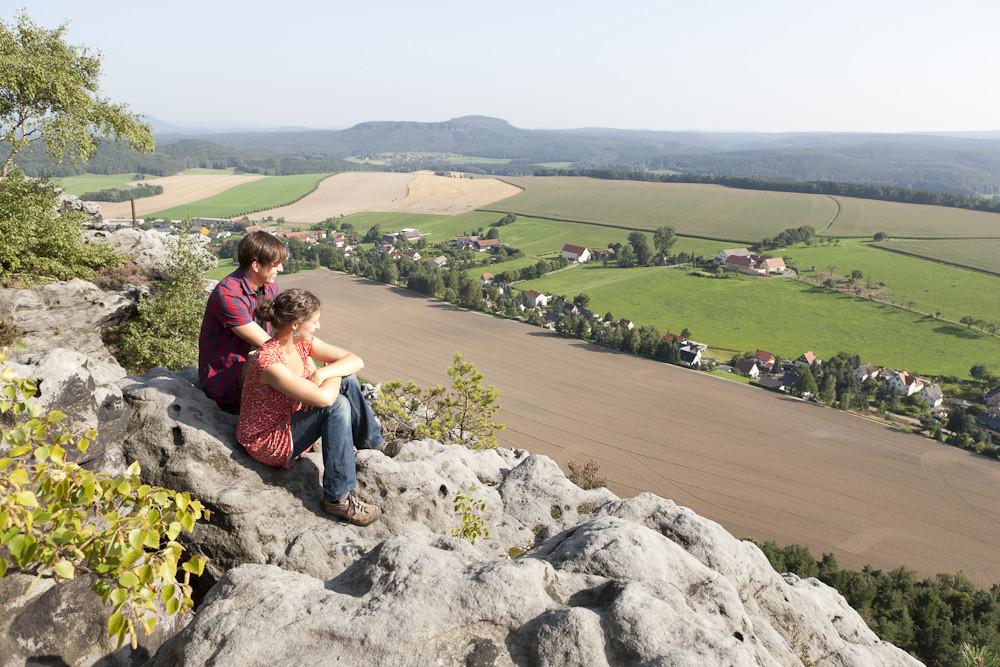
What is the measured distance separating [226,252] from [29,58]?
108 metres

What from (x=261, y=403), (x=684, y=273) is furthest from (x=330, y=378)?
(x=684, y=273)

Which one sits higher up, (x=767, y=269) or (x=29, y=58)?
(x=29, y=58)

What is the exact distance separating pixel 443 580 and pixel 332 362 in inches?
128

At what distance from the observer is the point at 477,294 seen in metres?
96.4

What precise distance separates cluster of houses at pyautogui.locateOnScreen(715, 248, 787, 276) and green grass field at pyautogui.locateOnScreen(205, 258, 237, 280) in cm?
9655

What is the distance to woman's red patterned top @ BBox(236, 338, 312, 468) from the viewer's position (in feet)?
21.0

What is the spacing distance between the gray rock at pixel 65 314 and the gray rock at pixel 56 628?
9360 mm

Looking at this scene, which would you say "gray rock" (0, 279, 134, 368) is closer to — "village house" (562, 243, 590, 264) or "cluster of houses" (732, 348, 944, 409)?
"cluster of houses" (732, 348, 944, 409)

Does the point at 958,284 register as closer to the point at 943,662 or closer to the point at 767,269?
the point at 767,269

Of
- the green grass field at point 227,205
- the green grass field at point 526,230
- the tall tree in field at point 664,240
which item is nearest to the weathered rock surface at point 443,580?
the green grass field at point 526,230

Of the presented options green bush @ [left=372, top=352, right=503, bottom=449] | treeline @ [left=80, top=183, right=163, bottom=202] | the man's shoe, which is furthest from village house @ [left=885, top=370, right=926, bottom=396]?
treeline @ [left=80, top=183, right=163, bottom=202]

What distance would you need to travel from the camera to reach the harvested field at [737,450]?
41.0 meters

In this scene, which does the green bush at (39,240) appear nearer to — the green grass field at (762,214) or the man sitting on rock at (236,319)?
the man sitting on rock at (236,319)

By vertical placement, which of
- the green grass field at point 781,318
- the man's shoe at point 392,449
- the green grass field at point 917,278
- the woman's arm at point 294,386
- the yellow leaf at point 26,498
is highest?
the yellow leaf at point 26,498
